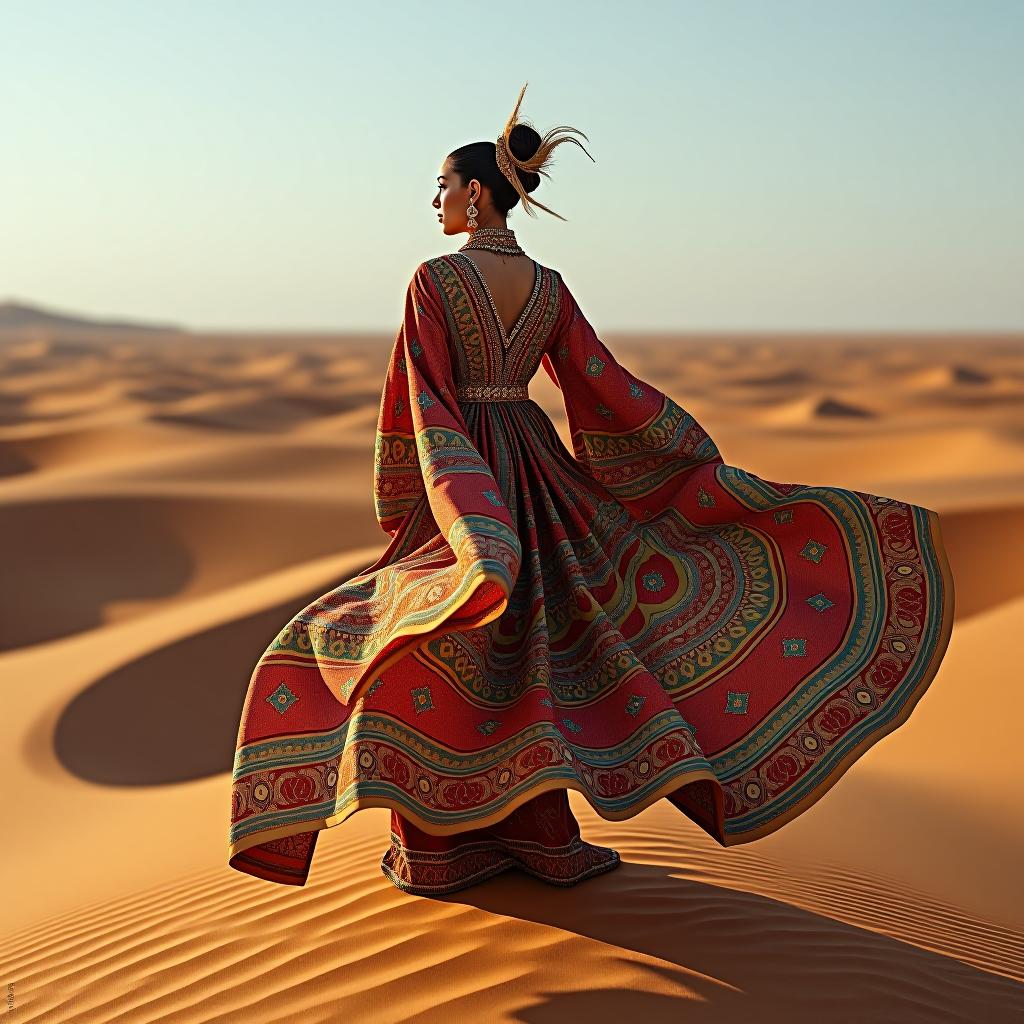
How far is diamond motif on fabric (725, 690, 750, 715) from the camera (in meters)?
4.09

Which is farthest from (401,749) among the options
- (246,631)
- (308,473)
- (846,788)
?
(308,473)

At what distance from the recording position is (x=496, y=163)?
442cm

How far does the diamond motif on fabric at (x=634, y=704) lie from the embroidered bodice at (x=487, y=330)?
121 centimetres

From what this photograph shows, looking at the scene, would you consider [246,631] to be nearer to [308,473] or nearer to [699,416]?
[308,473]

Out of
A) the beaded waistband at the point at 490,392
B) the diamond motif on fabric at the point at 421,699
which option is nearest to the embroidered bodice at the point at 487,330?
the beaded waistband at the point at 490,392

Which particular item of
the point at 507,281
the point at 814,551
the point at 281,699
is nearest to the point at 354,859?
the point at 281,699

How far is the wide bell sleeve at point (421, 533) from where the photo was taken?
11.6 feet

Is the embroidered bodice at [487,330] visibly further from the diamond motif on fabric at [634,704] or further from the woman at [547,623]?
the diamond motif on fabric at [634,704]

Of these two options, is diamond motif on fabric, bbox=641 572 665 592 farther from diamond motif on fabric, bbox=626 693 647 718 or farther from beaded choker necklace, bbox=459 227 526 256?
beaded choker necklace, bbox=459 227 526 256

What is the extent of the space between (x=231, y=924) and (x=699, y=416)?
3093 centimetres

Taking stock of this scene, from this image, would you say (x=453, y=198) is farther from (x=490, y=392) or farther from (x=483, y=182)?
(x=490, y=392)

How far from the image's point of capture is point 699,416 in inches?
1358

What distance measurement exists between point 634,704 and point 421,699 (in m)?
0.70

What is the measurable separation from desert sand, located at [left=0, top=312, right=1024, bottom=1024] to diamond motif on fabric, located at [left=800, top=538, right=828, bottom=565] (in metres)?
1.34
